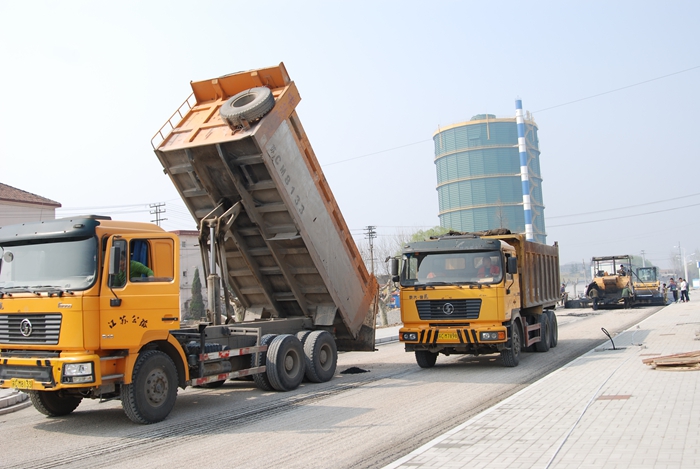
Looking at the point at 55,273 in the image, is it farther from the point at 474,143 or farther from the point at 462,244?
the point at 474,143

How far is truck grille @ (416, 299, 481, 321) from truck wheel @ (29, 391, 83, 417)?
22.0 ft

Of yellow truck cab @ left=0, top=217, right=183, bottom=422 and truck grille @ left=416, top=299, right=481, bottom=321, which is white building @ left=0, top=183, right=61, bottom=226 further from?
yellow truck cab @ left=0, top=217, right=183, bottom=422

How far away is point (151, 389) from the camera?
8609mm

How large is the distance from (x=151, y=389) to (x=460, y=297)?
6.50 meters

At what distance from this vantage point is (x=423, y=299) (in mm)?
13180

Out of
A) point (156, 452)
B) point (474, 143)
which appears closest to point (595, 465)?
point (156, 452)

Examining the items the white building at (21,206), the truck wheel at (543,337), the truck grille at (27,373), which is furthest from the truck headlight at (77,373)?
the white building at (21,206)

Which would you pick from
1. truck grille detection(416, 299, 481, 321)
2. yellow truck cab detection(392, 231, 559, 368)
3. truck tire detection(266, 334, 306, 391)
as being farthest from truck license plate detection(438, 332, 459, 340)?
truck tire detection(266, 334, 306, 391)

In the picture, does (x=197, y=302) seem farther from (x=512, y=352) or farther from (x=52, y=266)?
(x=52, y=266)

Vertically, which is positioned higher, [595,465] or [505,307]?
[505,307]

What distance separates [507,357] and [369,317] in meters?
2.96

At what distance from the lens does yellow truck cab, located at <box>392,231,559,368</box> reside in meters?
12.7

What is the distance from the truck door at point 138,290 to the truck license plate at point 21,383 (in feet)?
3.19

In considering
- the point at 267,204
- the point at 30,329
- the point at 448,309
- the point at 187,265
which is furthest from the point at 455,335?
the point at 187,265
